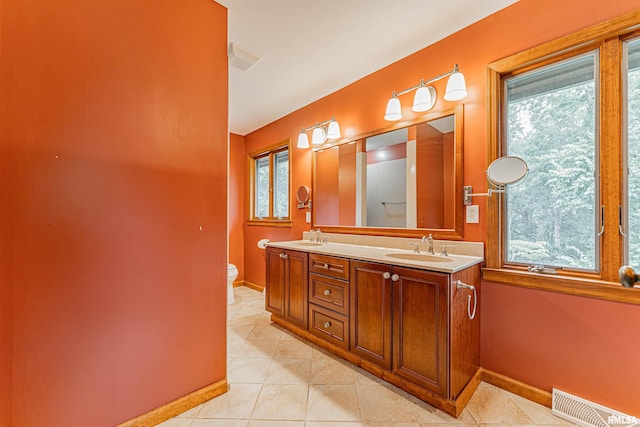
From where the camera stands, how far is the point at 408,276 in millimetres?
1555

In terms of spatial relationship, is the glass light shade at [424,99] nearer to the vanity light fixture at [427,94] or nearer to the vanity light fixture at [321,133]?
the vanity light fixture at [427,94]

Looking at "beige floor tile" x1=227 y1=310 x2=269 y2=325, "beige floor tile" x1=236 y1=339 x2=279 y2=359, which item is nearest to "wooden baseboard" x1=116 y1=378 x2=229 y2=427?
"beige floor tile" x1=236 y1=339 x2=279 y2=359

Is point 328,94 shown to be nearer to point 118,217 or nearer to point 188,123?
point 188,123

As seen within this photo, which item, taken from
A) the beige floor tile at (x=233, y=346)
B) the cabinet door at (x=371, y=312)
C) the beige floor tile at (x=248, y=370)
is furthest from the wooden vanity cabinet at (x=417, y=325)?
the beige floor tile at (x=233, y=346)

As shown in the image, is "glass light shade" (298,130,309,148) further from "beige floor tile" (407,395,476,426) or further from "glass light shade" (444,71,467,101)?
"beige floor tile" (407,395,476,426)

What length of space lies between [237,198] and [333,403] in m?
3.23

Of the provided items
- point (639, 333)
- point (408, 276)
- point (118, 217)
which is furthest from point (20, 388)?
point (639, 333)

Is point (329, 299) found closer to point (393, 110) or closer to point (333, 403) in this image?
point (333, 403)

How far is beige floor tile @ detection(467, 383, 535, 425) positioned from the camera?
1.39m

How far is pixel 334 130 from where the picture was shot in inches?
104

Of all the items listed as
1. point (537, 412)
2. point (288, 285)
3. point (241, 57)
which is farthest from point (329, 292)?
point (241, 57)

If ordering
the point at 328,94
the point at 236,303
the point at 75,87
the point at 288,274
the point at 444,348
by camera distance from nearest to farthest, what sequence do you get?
the point at 75,87 < the point at 444,348 < the point at 288,274 < the point at 328,94 < the point at 236,303

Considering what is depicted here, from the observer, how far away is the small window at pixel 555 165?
1458 mm

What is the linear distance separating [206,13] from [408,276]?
6.54 ft
